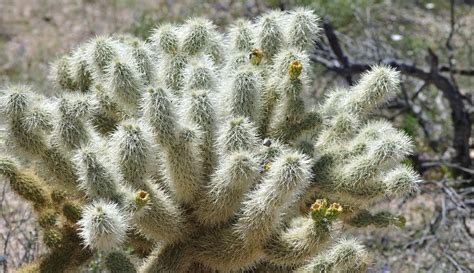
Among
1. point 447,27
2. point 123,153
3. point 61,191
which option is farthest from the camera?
point 447,27

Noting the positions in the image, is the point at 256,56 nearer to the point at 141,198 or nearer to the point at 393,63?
the point at 141,198

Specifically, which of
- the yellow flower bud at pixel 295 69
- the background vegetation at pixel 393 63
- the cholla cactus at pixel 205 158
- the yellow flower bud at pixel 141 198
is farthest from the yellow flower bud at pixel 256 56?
the background vegetation at pixel 393 63

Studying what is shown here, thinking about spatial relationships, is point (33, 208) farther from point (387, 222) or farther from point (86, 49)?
point (387, 222)

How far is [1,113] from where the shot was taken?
3229mm

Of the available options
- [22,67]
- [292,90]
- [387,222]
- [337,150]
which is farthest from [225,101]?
[22,67]

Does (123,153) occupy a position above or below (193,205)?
above

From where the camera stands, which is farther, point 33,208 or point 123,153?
point 33,208

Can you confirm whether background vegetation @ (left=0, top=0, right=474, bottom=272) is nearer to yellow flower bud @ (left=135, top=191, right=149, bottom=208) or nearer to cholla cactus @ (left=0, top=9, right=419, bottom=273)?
cholla cactus @ (left=0, top=9, right=419, bottom=273)

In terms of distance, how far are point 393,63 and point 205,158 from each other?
3.19 m

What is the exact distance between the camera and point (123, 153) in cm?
299

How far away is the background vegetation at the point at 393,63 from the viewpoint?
5.27 meters

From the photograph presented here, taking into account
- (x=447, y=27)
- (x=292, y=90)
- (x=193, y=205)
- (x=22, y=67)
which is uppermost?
(x=292, y=90)

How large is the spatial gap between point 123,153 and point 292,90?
34.2 inches

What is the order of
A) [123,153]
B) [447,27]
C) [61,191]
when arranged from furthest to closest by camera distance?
[447,27] → [61,191] → [123,153]
